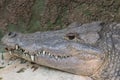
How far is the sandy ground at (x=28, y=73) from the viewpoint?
479cm

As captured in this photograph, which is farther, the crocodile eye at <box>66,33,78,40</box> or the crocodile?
the crocodile eye at <box>66,33,78,40</box>

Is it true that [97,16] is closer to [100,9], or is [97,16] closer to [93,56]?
[100,9]

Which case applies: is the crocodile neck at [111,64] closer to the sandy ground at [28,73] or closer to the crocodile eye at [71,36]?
the sandy ground at [28,73]

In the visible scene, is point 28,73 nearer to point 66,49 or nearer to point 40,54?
point 40,54

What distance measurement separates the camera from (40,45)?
5012mm

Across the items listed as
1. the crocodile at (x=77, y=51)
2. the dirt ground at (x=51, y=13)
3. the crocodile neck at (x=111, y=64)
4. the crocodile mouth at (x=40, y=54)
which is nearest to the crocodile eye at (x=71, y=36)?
the crocodile at (x=77, y=51)

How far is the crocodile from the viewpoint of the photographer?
491cm

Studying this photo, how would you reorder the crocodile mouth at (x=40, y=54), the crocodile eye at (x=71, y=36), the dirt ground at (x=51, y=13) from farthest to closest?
the dirt ground at (x=51, y=13) < the crocodile eye at (x=71, y=36) < the crocodile mouth at (x=40, y=54)

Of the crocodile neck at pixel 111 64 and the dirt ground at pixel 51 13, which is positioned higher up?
the dirt ground at pixel 51 13

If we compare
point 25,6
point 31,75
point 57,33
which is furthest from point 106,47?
point 25,6

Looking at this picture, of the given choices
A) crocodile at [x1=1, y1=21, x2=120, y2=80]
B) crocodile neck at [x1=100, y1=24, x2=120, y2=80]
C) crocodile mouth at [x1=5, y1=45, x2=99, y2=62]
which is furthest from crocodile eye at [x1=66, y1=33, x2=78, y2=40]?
crocodile neck at [x1=100, y1=24, x2=120, y2=80]

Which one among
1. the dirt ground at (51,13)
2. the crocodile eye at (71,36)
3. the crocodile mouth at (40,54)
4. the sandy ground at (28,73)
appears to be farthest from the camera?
the dirt ground at (51,13)

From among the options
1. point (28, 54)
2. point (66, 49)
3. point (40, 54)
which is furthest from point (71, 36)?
point (28, 54)

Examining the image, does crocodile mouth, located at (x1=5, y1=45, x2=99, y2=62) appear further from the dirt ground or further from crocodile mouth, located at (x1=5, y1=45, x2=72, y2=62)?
the dirt ground
